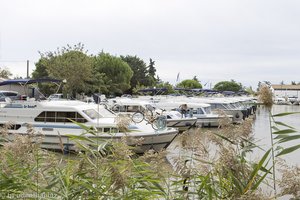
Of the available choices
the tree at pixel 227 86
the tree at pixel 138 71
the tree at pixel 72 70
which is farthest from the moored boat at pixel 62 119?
the tree at pixel 227 86

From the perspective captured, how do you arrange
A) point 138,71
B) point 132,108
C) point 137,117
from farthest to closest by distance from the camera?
1. point 138,71
2. point 132,108
3. point 137,117

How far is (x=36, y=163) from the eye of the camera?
3029 mm

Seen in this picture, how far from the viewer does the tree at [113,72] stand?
5906 centimetres

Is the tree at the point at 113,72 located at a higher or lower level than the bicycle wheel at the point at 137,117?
higher

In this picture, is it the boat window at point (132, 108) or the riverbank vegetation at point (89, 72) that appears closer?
the boat window at point (132, 108)

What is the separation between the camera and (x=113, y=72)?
6103 cm

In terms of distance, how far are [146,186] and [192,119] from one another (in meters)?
22.2

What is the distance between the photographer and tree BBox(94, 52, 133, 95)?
5906cm

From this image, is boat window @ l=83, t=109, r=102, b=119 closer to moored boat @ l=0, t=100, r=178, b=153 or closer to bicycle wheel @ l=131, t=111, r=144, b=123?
moored boat @ l=0, t=100, r=178, b=153

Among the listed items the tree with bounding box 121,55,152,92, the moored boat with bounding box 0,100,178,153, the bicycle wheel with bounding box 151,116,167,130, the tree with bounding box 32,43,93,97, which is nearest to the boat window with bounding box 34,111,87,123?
the moored boat with bounding box 0,100,178,153

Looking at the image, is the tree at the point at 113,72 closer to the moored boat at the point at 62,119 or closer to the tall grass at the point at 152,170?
the moored boat at the point at 62,119

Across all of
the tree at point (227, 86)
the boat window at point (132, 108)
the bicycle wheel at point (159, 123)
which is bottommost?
the bicycle wheel at point (159, 123)

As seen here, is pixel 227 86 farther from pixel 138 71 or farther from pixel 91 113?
pixel 91 113

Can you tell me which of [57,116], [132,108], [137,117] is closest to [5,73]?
[132,108]
